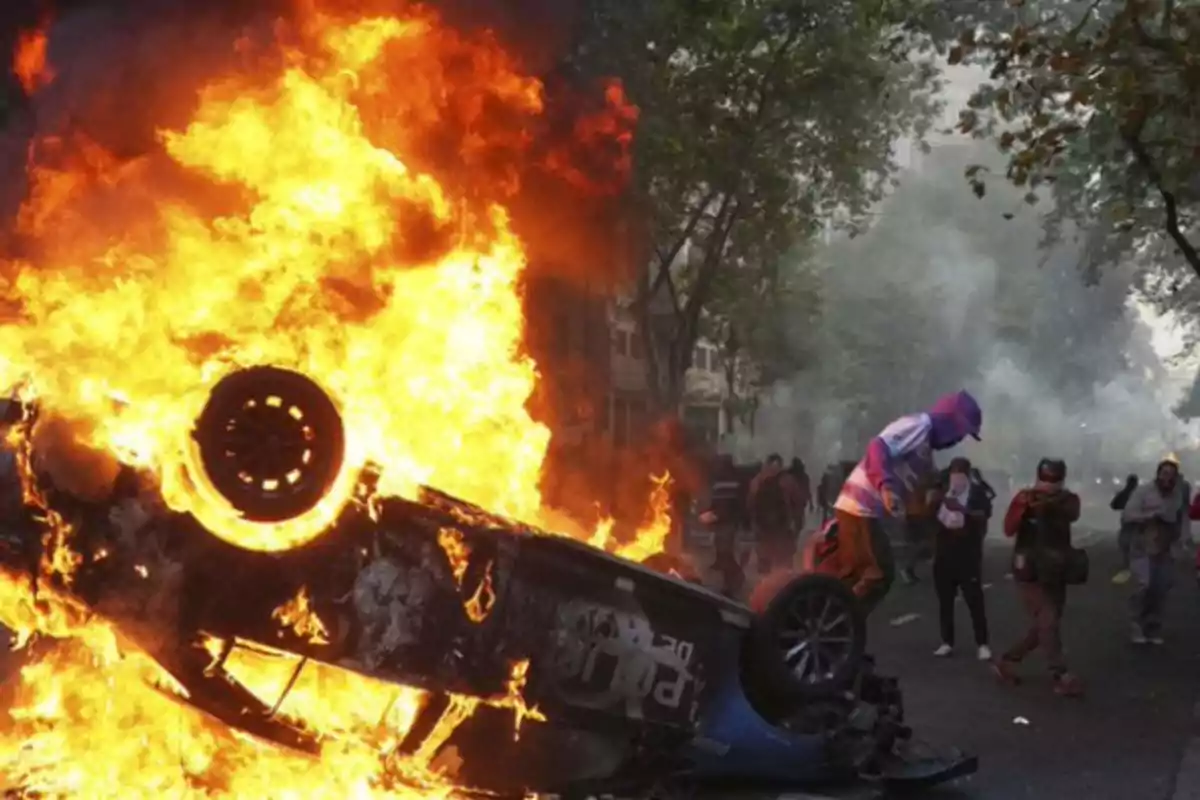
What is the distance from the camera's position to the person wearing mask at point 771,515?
17.7m

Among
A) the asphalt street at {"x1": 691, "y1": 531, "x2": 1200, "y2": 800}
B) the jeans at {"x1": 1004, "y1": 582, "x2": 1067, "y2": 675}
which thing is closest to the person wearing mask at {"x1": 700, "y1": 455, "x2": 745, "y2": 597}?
the asphalt street at {"x1": 691, "y1": 531, "x2": 1200, "y2": 800}

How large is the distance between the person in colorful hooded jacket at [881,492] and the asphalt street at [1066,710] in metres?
1.26

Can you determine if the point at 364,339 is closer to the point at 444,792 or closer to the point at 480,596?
the point at 480,596

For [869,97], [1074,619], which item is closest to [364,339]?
[1074,619]

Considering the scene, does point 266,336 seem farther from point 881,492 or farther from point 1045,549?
point 1045,549

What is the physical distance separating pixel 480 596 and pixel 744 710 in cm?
165

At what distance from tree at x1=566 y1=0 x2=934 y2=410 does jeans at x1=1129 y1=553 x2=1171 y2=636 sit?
6768mm

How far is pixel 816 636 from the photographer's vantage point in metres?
6.81

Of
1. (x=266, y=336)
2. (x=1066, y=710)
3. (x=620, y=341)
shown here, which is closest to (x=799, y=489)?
(x=1066, y=710)

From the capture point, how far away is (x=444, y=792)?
5.89 metres

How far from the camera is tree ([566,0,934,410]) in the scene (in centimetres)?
1831

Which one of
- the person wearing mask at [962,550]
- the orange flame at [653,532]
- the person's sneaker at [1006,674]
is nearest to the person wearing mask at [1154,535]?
the person wearing mask at [962,550]

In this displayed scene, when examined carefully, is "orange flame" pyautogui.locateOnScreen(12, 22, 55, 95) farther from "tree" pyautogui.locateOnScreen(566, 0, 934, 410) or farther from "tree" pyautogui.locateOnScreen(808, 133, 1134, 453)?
"tree" pyautogui.locateOnScreen(808, 133, 1134, 453)

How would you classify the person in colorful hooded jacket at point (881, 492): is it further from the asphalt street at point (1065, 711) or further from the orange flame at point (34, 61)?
the orange flame at point (34, 61)
